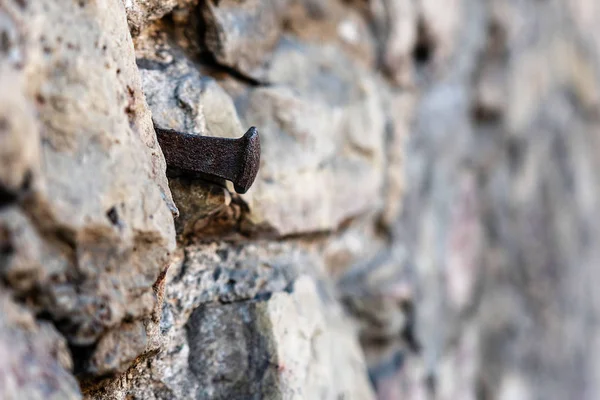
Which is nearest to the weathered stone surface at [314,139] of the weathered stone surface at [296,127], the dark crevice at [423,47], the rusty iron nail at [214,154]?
the weathered stone surface at [296,127]

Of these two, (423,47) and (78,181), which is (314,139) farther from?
(423,47)

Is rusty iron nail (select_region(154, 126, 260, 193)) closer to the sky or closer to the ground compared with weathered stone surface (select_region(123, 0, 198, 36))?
closer to the ground

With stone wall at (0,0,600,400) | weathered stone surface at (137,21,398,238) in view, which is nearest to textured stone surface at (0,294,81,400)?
stone wall at (0,0,600,400)

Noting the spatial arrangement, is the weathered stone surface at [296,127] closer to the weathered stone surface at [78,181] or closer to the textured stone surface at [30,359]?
the weathered stone surface at [78,181]

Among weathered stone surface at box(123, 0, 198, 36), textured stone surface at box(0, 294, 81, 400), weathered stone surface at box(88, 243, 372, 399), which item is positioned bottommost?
weathered stone surface at box(88, 243, 372, 399)

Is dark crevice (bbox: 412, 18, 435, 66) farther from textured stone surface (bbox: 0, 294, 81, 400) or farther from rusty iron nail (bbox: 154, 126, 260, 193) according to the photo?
textured stone surface (bbox: 0, 294, 81, 400)

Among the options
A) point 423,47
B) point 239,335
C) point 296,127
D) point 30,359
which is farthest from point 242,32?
point 423,47

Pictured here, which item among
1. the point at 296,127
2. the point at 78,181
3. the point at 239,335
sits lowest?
the point at 239,335

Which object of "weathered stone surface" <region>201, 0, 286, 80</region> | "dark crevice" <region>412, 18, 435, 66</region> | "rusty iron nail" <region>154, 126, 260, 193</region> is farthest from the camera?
"dark crevice" <region>412, 18, 435, 66</region>

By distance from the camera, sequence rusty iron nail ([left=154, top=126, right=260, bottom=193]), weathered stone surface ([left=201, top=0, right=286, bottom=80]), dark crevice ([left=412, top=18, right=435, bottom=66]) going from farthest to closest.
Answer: dark crevice ([left=412, top=18, right=435, bottom=66]) → weathered stone surface ([left=201, top=0, right=286, bottom=80]) → rusty iron nail ([left=154, top=126, right=260, bottom=193])
